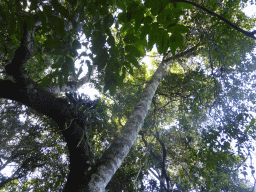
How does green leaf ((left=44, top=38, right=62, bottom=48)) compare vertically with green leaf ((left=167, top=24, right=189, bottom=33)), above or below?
below

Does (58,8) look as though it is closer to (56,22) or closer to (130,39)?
(56,22)

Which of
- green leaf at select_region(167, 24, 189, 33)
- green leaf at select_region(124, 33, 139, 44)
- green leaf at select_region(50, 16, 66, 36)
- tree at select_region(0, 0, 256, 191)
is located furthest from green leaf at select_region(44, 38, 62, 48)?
green leaf at select_region(167, 24, 189, 33)

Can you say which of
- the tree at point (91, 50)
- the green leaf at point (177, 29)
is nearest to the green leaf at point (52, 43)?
the tree at point (91, 50)

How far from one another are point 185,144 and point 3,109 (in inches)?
368

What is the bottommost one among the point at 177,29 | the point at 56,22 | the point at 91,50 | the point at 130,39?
the point at 56,22

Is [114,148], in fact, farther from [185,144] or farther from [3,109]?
[3,109]

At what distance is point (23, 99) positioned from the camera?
2.70 metres

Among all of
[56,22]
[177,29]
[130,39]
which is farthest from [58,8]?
[177,29]

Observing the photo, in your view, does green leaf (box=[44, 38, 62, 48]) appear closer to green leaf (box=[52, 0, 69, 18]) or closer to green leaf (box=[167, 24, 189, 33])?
green leaf (box=[52, 0, 69, 18])

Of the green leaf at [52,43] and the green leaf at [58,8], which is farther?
the green leaf at [52,43]

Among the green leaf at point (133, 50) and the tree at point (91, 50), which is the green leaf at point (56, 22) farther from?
the green leaf at point (133, 50)

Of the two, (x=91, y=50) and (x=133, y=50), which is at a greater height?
(x=133, y=50)

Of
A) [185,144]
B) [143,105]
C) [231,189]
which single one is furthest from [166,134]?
[143,105]

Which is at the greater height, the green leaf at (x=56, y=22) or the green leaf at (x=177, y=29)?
the green leaf at (x=177, y=29)
